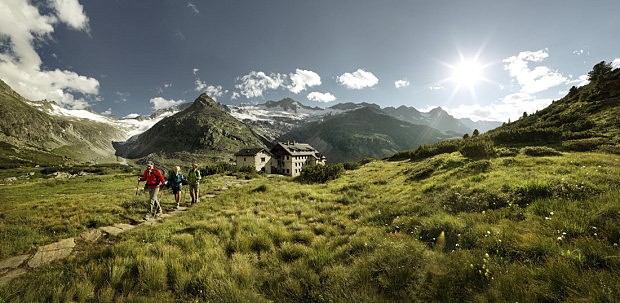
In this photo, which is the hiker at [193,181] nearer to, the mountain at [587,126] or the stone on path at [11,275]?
the stone on path at [11,275]

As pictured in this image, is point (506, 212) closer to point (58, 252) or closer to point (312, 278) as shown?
point (312, 278)

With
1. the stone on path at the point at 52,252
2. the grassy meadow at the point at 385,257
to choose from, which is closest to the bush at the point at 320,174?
the grassy meadow at the point at 385,257

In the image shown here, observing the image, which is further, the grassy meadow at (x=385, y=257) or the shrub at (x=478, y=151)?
the shrub at (x=478, y=151)

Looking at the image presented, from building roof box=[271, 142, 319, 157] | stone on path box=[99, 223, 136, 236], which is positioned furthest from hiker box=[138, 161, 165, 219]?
building roof box=[271, 142, 319, 157]

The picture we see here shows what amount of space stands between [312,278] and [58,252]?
26.1 ft

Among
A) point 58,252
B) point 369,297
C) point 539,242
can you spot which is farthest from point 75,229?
point 539,242

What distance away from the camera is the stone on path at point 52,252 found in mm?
6727

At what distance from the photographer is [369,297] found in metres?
4.11

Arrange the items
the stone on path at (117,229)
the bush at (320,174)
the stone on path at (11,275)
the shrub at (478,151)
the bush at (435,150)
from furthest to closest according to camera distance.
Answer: the bush at (435,150) < the bush at (320,174) < the shrub at (478,151) < the stone on path at (117,229) < the stone on path at (11,275)

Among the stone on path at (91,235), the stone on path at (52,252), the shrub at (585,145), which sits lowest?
the stone on path at (91,235)

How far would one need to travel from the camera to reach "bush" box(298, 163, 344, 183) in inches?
1058

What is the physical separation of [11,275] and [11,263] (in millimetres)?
1298

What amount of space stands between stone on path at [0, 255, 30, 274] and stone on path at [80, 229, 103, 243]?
4.85ft

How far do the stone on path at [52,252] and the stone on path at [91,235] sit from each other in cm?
36
